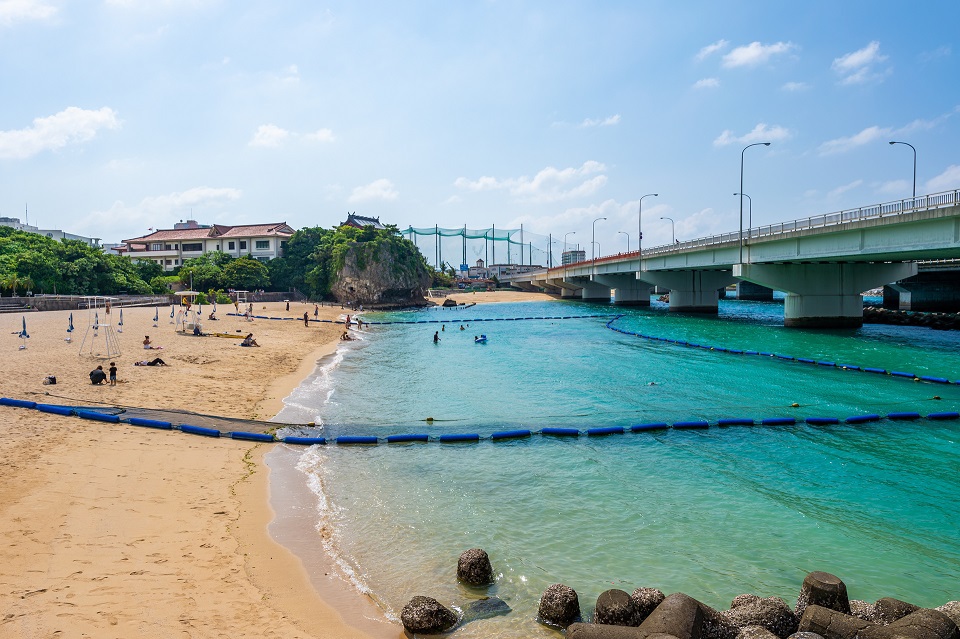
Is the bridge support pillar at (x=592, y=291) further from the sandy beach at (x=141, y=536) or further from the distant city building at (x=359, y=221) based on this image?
the sandy beach at (x=141, y=536)

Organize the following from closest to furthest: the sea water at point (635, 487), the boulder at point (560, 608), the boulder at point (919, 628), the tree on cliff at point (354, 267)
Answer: the boulder at point (919, 628)
the boulder at point (560, 608)
the sea water at point (635, 487)
the tree on cliff at point (354, 267)

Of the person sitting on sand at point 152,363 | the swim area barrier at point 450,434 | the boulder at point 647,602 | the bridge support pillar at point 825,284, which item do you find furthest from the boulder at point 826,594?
the bridge support pillar at point 825,284

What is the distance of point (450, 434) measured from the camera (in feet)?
66.8

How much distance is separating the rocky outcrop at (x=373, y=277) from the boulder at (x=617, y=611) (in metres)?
96.9

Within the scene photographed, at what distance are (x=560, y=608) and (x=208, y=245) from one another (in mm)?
122992

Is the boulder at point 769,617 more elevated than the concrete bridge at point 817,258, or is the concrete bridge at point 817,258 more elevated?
the concrete bridge at point 817,258

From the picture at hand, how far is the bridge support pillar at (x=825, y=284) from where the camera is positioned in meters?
53.4

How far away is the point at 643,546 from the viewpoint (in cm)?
1163

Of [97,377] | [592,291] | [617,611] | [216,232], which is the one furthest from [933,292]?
[216,232]

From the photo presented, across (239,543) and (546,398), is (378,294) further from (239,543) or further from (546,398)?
(239,543)

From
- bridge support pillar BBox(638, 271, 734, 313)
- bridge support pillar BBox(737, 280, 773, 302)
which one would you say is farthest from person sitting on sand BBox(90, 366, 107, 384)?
bridge support pillar BBox(737, 280, 773, 302)

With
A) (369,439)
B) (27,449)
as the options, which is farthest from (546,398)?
(27,449)

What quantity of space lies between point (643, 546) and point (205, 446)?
12.6 metres

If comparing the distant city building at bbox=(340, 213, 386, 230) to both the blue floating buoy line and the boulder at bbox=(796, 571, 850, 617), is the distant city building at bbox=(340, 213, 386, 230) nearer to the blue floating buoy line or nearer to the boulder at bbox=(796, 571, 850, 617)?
the blue floating buoy line
